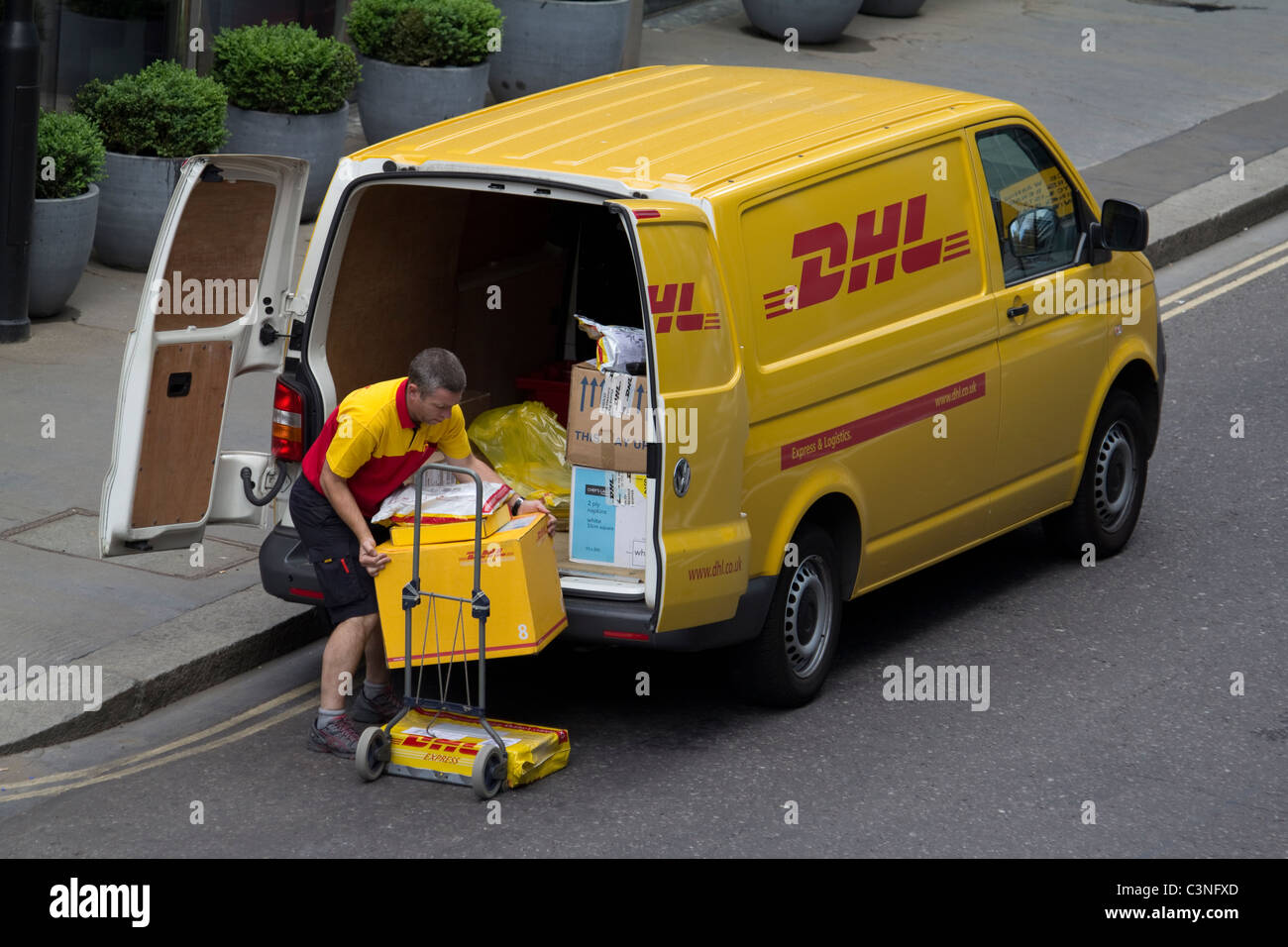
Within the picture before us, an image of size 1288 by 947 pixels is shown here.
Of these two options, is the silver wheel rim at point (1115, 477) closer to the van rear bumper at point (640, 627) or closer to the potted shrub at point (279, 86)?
the van rear bumper at point (640, 627)

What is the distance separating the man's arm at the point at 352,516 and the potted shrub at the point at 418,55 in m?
7.80

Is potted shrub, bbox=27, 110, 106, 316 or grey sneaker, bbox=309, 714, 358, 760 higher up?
potted shrub, bbox=27, 110, 106, 316

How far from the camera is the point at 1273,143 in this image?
54.1 feet

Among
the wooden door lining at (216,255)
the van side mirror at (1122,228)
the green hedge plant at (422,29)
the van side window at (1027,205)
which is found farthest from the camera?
the green hedge plant at (422,29)

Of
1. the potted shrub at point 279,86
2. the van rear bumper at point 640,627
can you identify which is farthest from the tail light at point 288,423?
the potted shrub at point 279,86

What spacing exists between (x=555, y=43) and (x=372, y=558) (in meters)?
9.59

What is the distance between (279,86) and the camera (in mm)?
12758

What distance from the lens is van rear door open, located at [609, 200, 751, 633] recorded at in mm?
6129

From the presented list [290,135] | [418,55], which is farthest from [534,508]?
[418,55]

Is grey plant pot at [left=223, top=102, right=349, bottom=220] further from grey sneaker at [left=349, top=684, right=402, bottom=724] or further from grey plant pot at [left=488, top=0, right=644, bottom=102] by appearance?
grey sneaker at [left=349, top=684, right=402, bottom=724]

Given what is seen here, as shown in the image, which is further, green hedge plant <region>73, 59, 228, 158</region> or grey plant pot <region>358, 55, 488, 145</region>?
grey plant pot <region>358, 55, 488, 145</region>

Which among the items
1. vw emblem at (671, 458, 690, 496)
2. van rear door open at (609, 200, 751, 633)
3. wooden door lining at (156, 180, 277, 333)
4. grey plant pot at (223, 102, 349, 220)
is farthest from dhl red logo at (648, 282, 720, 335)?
grey plant pot at (223, 102, 349, 220)

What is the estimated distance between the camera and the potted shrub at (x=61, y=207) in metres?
10.9

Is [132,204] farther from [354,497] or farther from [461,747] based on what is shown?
[461,747]
